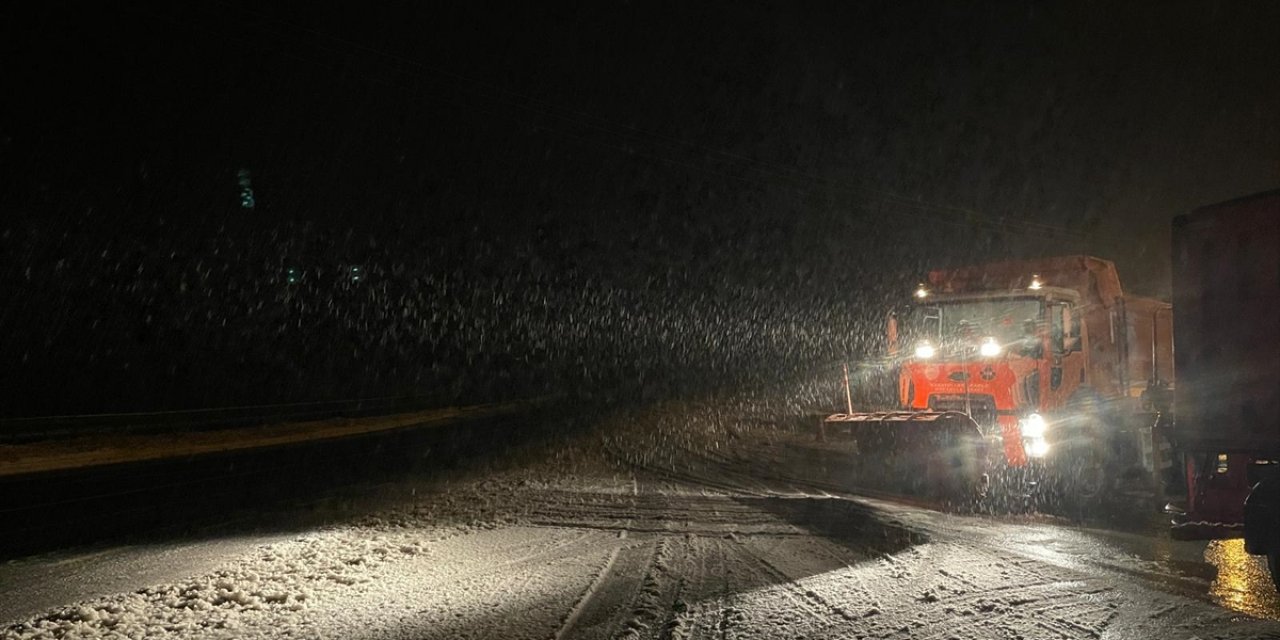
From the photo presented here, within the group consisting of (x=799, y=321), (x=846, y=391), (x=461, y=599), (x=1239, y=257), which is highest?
(x=799, y=321)

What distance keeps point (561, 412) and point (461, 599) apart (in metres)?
28.7

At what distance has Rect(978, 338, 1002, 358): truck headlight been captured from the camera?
12742 mm

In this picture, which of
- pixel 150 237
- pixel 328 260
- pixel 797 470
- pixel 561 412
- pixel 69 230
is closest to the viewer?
pixel 797 470

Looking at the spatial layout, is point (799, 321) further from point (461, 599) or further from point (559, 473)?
point (461, 599)

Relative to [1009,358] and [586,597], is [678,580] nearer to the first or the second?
[586,597]

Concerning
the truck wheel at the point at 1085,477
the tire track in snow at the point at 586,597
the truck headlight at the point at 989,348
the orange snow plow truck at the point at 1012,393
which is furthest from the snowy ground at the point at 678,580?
the truck wheel at the point at 1085,477

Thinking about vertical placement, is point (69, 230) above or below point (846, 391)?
above

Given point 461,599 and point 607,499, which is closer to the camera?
point 461,599

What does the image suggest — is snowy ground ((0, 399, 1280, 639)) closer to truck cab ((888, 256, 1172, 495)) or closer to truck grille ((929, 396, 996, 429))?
truck grille ((929, 396, 996, 429))

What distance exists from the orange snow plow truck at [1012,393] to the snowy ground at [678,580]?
219 centimetres

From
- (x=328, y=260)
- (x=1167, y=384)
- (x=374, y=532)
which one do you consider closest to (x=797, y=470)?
(x=1167, y=384)

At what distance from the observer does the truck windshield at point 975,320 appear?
41.4ft

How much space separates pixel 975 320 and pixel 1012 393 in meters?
→ 1.16

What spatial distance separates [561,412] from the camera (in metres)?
35.1
